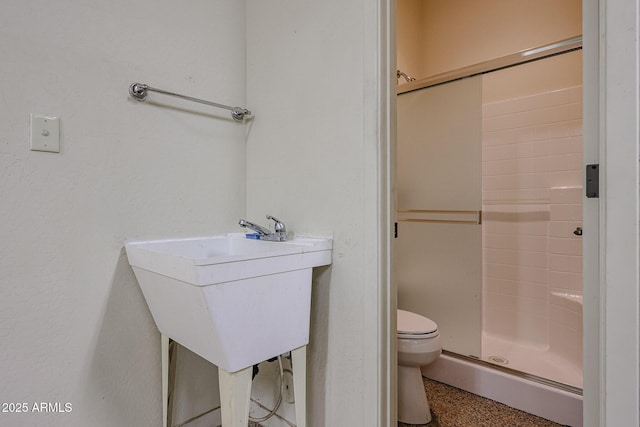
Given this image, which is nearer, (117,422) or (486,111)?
(117,422)

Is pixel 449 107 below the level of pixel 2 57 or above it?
above

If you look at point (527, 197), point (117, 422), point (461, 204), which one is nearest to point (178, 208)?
point (117, 422)

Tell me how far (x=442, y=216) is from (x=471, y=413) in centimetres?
106

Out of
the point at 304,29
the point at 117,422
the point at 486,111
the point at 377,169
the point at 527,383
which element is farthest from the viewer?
the point at 486,111

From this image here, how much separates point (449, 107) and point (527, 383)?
5.06ft

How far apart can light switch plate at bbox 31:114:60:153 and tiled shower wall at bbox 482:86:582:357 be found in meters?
2.44

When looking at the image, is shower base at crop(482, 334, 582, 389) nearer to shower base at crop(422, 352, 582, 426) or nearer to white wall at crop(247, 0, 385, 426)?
shower base at crop(422, 352, 582, 426)

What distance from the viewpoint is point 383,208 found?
3.47ft

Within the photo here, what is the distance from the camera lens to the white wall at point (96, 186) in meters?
0.98

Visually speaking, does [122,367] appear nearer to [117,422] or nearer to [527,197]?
[117,422]

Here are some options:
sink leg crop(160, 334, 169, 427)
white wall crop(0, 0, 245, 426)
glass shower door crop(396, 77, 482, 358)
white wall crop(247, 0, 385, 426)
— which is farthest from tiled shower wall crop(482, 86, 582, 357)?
sink leg crop(160, 334, 169, 427)

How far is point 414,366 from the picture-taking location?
1521 millimetres

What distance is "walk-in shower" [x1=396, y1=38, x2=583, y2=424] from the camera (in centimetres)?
192

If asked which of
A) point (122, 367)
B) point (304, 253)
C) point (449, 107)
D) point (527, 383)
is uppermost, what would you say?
point (449, 107)
